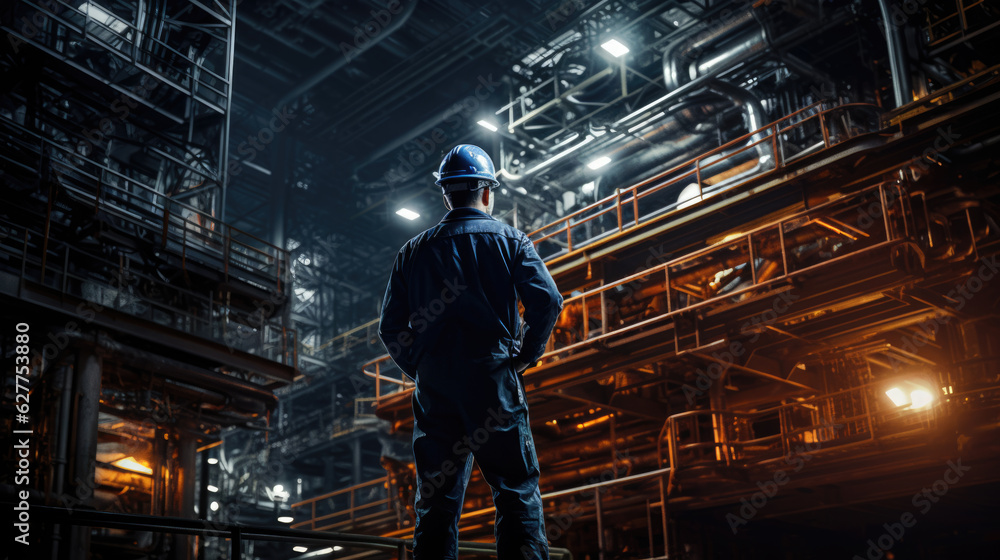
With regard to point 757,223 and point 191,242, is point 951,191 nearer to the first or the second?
point 757,223

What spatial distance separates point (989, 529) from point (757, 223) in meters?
6.46

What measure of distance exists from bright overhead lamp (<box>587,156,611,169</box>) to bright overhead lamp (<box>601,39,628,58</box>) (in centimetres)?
274

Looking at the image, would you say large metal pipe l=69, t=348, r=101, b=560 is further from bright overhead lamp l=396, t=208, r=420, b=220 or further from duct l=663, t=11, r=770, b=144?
bright overhead lamp l=396, t=208, r=420, b=220

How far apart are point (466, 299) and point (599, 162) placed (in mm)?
21098

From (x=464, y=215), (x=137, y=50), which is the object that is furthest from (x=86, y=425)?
(x=464, y=215)

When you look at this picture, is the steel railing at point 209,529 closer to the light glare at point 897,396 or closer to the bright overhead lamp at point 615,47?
the light glare at point 897,396

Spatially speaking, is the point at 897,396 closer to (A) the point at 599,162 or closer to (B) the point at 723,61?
(B) the point at 723,61

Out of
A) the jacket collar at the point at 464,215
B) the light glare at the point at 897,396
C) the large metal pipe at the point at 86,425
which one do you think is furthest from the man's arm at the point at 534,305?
the light glare at the point at 897,396

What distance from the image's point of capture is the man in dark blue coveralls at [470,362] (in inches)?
137

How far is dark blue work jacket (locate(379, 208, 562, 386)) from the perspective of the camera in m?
3.61

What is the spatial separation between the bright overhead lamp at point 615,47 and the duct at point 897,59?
8458mm

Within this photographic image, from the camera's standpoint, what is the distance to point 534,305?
11.9 ft

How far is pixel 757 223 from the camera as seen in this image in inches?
654

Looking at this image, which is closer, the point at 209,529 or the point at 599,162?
the point at 209,529
